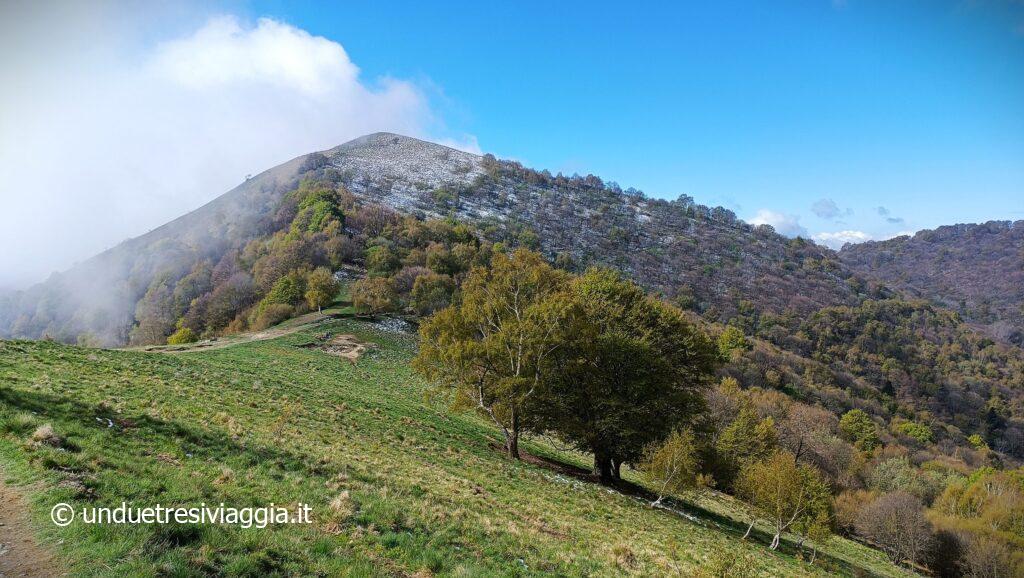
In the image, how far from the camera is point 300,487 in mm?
11609

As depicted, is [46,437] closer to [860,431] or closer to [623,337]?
[623,337]

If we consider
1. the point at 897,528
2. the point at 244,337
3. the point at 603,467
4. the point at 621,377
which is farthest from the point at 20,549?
the point at 897,528

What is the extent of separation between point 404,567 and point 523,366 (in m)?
14.9

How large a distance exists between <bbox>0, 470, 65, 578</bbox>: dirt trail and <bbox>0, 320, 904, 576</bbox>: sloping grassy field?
168 mm

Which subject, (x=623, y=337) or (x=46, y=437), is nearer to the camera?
(x=46, y=437)

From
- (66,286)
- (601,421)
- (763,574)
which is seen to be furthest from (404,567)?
(66,286)

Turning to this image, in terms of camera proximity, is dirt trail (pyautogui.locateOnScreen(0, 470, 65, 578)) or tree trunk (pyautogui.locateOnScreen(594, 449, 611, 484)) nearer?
dirt trail (pyautogui.locateOnScreen(0, 470, 65, 578))

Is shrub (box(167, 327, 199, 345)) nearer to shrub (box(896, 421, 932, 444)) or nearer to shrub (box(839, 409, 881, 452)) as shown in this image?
shrub (box(839, 409, 881, 452))

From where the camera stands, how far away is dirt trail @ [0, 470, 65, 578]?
20.1 feet

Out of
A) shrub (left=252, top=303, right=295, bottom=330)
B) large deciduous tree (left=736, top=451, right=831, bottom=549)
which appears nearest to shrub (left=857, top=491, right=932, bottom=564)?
large deciduous tree (left=736, top=451, right=831, bottom=549)

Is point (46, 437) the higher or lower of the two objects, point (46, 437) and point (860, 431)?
the higher

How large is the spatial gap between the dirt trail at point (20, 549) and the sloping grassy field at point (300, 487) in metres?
0.17

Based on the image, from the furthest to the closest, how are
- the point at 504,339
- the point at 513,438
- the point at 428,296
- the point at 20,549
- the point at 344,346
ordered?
the point at 428,296 < the point at 344,346 < the point at 513,438 < the point at 504,339 < the point at 20,549

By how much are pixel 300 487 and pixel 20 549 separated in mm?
5537
